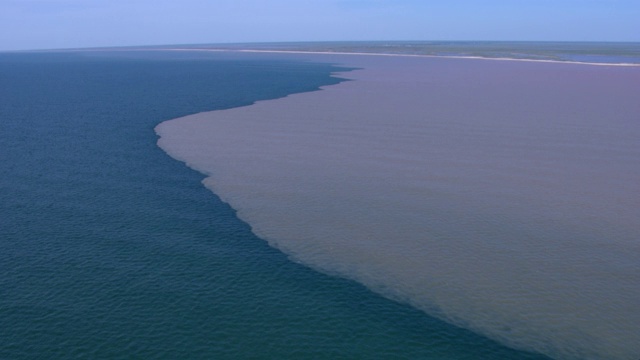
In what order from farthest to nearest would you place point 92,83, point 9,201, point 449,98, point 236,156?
point 92,83, point 449,98, point 236,156, point 9,201

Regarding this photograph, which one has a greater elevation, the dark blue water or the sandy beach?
the dark blue water

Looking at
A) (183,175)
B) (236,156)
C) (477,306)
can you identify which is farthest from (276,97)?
(477,306)

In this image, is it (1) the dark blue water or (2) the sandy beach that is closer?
(1) the dark blue water

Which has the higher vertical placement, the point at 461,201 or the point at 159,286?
the point at 159,286

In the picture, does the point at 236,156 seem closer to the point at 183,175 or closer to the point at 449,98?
the point at 183,175
